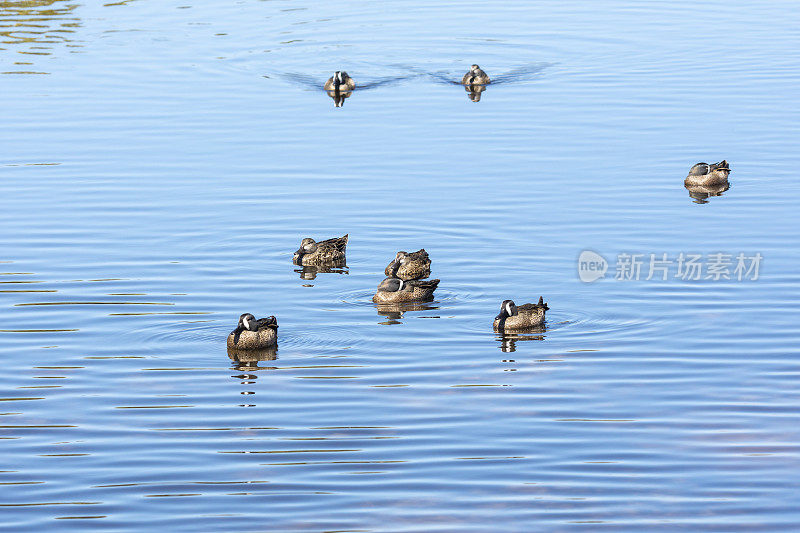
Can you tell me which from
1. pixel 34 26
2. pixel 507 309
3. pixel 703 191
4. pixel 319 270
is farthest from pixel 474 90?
pixel 507 309

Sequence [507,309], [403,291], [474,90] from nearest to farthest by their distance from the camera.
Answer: [507,309], [403,291], [474,90]

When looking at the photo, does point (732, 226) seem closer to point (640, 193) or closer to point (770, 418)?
point (640, 193)

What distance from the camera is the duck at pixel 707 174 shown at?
29359 mm

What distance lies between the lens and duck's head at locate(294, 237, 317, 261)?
24578mm

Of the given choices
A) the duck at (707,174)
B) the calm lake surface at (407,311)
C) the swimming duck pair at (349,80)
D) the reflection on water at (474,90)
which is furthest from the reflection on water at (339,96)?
the duck at (707,174)

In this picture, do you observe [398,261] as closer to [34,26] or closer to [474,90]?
[474,90]

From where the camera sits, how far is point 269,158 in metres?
32.5

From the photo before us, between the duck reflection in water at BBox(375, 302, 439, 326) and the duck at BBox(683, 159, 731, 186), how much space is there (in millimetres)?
9423

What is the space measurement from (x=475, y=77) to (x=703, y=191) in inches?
521

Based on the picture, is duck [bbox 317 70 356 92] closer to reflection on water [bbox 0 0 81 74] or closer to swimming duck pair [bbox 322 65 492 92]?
swimming duck pair [bbox 322 65 492 92]

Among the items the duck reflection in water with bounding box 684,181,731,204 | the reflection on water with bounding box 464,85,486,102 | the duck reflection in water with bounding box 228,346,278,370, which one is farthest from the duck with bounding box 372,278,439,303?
the reflection on water with bounding box 464,85,486,102

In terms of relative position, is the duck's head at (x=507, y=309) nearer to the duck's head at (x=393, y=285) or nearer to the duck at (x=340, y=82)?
the duck's head at (x=393, y=285)

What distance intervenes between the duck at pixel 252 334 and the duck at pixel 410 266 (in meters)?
3.55

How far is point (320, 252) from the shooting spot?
24312 mm
